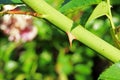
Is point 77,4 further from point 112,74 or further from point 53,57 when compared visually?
point 53,57

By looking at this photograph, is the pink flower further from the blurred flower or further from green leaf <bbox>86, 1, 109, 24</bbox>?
green leaf <bbox>86, 1, 109, 24</bbox>

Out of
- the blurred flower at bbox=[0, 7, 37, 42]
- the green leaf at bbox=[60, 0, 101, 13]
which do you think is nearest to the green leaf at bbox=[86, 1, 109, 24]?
the green leaf at bbox=[60, 0, 101, 13]

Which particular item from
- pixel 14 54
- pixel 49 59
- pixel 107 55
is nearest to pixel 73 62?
pixel 49 59

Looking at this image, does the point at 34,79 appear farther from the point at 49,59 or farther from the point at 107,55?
the point at 107,55

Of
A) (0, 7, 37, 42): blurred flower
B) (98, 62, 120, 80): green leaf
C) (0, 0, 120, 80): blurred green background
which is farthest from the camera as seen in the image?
(0, 0, 120, 80): blurred green background

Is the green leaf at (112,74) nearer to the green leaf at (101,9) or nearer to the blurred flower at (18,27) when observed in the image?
the green leaf at (101,9)

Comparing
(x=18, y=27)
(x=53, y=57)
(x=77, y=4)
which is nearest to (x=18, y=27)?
(x=18, y=27)
